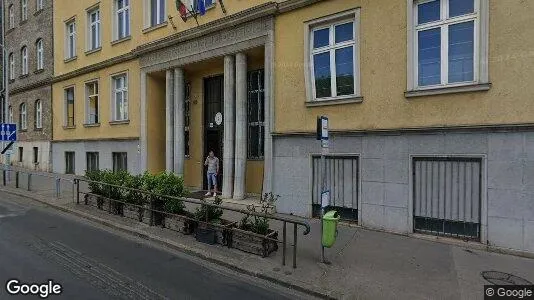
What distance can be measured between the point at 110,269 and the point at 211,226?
6.26 feet

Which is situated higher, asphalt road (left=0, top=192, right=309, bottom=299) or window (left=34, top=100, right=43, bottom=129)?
window (left=34, top=100, right=43, bottom=129)

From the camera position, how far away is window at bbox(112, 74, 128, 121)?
1592 centimetres

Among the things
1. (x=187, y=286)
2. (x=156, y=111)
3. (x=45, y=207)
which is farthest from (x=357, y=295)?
(x=156, y=111)

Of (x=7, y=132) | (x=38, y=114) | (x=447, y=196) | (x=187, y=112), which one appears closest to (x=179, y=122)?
(x=187, y=112)

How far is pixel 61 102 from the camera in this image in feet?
65.2

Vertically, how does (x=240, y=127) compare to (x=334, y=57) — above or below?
below

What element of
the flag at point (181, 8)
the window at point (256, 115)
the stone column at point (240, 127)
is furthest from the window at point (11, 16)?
the stone column at point (240, 127)

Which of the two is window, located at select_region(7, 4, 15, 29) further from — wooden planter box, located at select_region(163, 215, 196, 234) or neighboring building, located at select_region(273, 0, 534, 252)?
wooden planter box, located at select_region(163, 215, 196, 234)

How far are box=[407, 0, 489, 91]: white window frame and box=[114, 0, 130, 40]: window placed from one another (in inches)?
502

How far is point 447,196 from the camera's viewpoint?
728cm

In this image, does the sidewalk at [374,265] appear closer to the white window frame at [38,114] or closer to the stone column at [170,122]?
the stone column at [170,122]

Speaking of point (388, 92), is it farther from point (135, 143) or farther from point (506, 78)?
point (135, 143)

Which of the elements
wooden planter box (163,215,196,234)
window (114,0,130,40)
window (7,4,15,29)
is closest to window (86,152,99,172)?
window (114,0,130,40)

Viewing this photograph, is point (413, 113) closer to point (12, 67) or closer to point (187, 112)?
point (187, 112)
